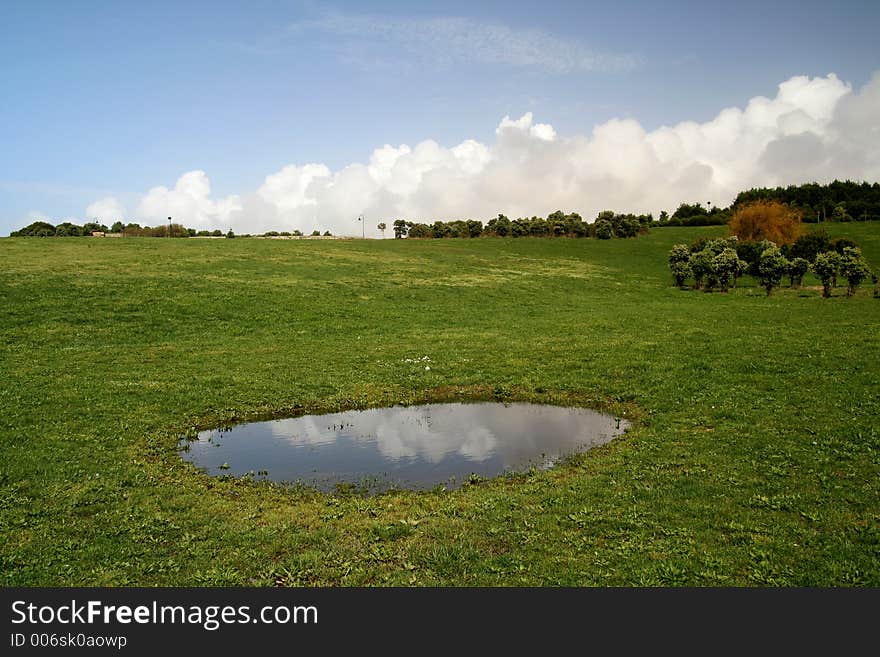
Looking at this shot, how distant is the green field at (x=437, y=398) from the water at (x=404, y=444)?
86 centimetres

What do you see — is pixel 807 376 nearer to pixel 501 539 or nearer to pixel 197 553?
pixel 501 539

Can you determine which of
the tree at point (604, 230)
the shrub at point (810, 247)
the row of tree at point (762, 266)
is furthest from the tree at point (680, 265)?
the tree at point (604, 230)

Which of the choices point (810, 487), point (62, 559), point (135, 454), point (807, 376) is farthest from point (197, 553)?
point (807, 376)

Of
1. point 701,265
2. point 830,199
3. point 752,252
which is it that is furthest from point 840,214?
point 701,265

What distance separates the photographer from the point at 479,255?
7925 cm

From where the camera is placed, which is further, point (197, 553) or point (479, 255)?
point (479, 255)

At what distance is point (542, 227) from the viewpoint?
109250 millimetres

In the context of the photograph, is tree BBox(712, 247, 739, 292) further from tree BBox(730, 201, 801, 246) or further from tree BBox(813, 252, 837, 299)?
tree BBox(730, 201, 801, 246)

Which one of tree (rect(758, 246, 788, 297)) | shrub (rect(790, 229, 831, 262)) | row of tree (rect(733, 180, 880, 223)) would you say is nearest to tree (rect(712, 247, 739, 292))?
tree (rect(758, 246, 788, 297))

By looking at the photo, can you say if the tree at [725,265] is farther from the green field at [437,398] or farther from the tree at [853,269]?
the green field at [437,398]

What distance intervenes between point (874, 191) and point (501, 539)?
171156 mm

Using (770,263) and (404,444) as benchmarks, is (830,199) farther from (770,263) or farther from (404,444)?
(404,444)

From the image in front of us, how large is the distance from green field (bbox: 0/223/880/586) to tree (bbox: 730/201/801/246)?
134ft

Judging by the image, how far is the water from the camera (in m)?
13.7
